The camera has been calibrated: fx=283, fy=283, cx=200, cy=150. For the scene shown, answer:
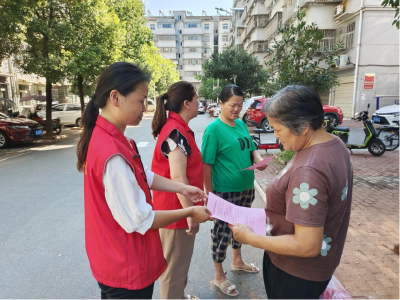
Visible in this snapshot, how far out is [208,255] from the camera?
128 inches

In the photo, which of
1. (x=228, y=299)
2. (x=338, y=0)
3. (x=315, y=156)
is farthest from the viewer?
(x=338, y=0)

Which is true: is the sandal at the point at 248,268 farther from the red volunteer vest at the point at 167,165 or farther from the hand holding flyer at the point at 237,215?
the hand holding flyer at the point at 237,215

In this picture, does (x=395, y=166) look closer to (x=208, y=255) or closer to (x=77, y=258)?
(x=208, y=255)

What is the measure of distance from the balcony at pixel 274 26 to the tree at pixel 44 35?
20.2 meters

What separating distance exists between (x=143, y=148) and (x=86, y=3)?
590cm

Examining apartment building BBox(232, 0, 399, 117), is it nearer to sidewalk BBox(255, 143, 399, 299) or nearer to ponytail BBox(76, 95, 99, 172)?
sidewalk BBox(255, 143, 399, 299)

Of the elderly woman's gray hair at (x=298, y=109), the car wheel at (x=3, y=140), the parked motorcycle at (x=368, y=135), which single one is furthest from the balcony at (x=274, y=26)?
the elderly woman's gray hair at (x=298, y=109)

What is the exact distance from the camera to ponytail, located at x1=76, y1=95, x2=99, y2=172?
1367mm

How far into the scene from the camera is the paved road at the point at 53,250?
2.64 metres

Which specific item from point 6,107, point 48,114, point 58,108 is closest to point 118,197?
point 48,114

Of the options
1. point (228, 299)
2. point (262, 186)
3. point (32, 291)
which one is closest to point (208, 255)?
point (228, 299)

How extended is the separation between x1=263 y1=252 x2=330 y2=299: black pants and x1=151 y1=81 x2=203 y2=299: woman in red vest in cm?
64

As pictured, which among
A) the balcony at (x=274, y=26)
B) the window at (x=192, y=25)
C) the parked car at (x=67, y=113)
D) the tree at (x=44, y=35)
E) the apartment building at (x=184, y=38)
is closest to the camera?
the tree at (x=44, y=35)

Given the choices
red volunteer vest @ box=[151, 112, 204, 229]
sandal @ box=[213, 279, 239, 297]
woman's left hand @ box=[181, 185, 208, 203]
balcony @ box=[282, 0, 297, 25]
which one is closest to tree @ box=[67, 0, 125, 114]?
red volunteer vest @ box=[151, 112, 204, 229]
